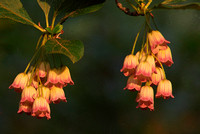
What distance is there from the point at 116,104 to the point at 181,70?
95 centimetres

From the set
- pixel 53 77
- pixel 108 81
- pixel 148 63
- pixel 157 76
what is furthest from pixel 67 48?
pixel 108 81

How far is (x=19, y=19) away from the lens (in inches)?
59.2

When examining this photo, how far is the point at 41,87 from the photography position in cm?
152

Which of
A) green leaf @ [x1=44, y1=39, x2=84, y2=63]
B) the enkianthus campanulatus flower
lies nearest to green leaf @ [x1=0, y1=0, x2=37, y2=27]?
green leaf @ [x1=44, y1=39, x2=84, y2=63]

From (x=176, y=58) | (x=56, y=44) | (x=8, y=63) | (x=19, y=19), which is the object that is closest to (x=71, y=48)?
(x=56, y=44)

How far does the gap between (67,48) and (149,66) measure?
1.19ft

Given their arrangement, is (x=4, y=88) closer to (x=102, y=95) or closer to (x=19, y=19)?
(x=102, y=95)

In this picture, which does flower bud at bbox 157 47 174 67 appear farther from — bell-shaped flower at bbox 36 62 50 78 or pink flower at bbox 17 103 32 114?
pink flower at bbox 17 103 32 114

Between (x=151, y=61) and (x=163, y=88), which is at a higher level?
(x=151, y=61)

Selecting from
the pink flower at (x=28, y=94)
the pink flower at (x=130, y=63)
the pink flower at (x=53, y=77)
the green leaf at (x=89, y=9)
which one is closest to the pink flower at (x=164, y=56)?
the pink flower at (x=130, y=63)

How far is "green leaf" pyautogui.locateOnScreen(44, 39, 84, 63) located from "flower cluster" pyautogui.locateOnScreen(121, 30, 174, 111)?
285mm

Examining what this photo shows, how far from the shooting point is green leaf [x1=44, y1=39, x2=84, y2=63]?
1.24 meters

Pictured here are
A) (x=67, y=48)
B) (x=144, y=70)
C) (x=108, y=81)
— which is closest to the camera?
(x=67, y=48)

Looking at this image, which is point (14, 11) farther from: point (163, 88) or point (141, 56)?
point (163, 88)
